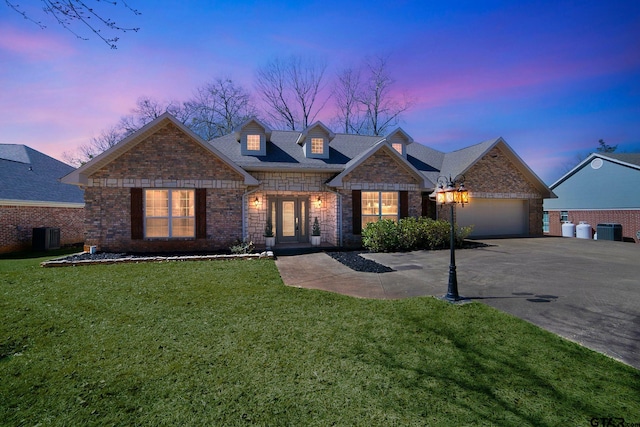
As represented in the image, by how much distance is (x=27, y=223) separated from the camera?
566 inches

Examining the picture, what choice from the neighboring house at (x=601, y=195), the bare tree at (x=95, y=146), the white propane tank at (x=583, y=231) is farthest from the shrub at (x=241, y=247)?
the bare tree at (x=95, y=146)

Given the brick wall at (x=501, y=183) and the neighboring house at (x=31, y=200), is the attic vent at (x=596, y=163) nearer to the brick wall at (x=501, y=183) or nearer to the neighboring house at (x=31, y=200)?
the brick wall at (x=501, y=183)

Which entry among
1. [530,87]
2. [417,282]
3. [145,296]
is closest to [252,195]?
[145,296]

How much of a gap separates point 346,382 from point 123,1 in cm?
528

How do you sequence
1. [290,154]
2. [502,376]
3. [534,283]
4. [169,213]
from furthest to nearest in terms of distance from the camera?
[290,154] < [169,213] < [534,283] < [502,376]

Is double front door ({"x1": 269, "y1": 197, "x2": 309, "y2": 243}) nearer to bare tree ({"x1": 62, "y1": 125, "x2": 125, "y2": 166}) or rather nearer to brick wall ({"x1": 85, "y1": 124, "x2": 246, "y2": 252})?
brick wall ({"x1": 85, "y1": 124, "x2": 246, "y2": 252})

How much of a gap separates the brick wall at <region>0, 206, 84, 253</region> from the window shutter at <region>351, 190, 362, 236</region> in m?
16.2

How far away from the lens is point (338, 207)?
13336mm

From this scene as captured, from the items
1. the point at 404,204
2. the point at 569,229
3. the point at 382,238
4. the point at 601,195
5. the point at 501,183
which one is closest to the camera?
the point at 382,238

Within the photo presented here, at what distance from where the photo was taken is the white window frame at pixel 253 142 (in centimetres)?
1429

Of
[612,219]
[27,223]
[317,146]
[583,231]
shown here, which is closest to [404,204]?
[317,146]

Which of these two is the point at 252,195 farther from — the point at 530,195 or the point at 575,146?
the point at 575,146

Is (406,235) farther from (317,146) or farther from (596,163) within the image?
(596,163)

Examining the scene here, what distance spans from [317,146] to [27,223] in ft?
49.3
